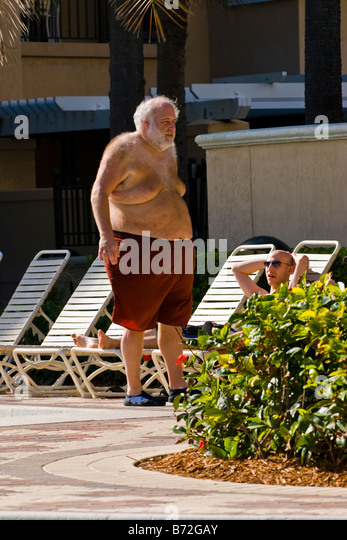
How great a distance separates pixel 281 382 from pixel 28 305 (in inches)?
258

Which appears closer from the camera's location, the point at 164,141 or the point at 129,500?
the point at 129,500

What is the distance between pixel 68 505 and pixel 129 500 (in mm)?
271

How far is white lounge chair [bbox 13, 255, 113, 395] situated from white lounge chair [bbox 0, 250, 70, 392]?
10.7 inches

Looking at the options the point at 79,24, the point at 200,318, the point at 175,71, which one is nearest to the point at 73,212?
the point at 175,71

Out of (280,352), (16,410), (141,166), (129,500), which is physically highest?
(141,166)

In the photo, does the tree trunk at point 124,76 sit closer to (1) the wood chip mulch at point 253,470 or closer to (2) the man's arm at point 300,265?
(2) the man's arm at point 300,265

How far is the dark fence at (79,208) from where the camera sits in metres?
18.4

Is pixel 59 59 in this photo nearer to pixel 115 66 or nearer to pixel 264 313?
pixel 115 66

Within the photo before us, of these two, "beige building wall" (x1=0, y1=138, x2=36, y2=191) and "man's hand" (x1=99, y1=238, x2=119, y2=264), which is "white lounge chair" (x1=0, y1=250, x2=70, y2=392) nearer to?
"man's hand" (x1=99, y1=238, x2=119, y2=264)

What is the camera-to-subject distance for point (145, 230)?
9.23 meters

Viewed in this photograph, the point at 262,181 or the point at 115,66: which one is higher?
the point at 115,66
